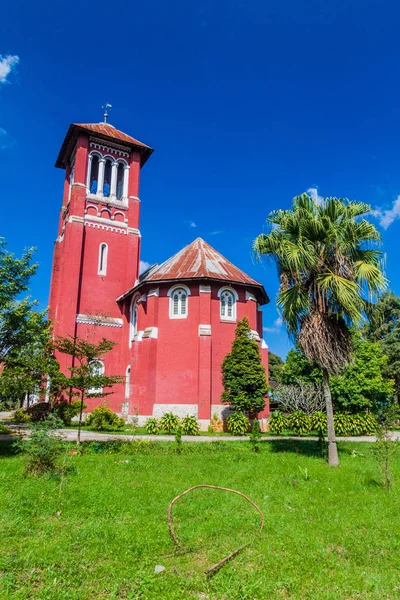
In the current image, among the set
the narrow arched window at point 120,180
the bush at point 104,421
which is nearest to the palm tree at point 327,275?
A: the bush at point 104,421

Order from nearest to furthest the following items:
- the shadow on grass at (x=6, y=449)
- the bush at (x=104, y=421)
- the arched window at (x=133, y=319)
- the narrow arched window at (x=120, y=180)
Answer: the shadow on grass at (x=6, y=449)
the bush at (x=104, y=421)
the arched window at (x=133, y=319)
the narrow arched window at (x=120, y=180)

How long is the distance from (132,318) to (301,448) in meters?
15.6

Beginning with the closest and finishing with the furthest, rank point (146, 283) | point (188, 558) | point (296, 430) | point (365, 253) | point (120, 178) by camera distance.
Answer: point (188, 558) → point (365, 253) → point (296, 430) → point (146, 283) → point (120, 178)

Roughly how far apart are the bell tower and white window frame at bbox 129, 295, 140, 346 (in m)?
1.00

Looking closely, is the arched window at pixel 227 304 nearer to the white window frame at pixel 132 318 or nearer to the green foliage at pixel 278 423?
the white window frame at pixel 132 318

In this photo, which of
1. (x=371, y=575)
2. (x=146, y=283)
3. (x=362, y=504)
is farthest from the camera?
(x=146, y=283)

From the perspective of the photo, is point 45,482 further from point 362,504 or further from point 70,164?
point 70,164

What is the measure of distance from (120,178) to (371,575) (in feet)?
98.2

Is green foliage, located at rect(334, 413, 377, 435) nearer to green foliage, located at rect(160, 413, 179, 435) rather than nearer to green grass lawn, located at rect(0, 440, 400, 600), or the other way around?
green foliage, located at rect(160, 413, 179, 435)

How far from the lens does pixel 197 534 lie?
5559 mm

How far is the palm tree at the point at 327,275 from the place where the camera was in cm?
1084

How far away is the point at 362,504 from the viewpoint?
23.5 feet

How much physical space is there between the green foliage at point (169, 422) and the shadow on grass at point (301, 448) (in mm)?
6014

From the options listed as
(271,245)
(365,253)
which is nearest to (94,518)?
(271,245)
